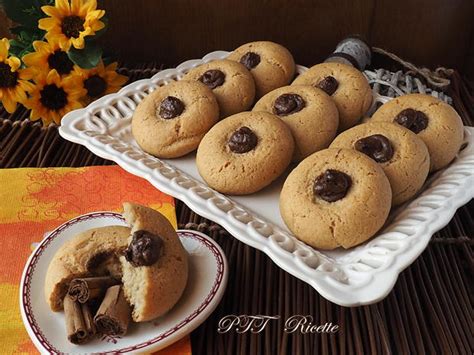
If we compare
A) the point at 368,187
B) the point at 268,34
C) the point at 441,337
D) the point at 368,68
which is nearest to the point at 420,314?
the point at 441,337

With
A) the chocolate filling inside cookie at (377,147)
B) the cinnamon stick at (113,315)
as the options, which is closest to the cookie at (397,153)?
the chocolate filling inside cookie at (377,147)

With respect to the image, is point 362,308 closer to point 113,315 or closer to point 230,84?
point 113,315

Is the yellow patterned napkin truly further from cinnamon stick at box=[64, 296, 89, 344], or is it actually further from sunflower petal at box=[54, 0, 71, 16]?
sunflower petal at box=[54, 0, 71, 16]

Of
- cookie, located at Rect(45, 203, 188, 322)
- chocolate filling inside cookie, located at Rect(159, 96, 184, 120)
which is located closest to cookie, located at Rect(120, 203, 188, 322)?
Result: cookie, located at Rect(45, 203, 188, 322)

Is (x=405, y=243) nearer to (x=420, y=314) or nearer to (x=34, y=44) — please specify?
(x=420, y=314)

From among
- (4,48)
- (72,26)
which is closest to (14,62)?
(4,48)

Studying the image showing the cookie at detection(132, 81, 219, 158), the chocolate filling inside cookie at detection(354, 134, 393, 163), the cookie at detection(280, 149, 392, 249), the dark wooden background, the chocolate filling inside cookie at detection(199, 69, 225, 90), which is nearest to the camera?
the cookie at detection(280, 149, 392, 249)
